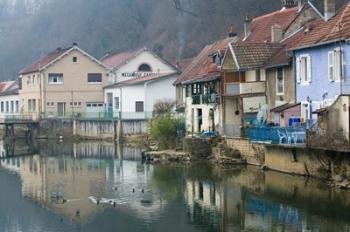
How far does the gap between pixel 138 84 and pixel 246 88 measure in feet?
91.3

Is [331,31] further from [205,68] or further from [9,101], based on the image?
[9,101]

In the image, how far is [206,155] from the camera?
4612 centimetres

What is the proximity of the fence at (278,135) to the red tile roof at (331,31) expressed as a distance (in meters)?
4.84

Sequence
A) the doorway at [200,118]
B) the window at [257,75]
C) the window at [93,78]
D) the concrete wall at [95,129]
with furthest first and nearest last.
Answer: the window at [93,78], the concrete wall at [95,129], the doorway at [200,118], the window at [257,75]

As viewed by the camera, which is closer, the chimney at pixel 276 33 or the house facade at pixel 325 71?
the house facade at pixel 325 71

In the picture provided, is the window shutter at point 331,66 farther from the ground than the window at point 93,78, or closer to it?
closer to it

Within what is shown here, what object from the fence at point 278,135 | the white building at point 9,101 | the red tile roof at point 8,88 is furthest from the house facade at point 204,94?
the red tile roof at point 8,88

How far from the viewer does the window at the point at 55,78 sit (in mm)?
79938

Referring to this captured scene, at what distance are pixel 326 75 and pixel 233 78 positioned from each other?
8993 mm

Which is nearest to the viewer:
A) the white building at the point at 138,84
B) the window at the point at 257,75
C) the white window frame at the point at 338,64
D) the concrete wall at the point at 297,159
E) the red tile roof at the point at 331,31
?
the concrete wall at the point at 297,159

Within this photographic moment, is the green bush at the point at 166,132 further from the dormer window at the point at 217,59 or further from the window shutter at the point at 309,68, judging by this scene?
the window shutter at the point at 309,68

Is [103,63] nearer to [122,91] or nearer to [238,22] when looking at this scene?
[122,91]

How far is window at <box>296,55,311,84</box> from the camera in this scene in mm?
38562

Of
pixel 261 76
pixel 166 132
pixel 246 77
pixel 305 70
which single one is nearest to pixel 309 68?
pixel 305 70
